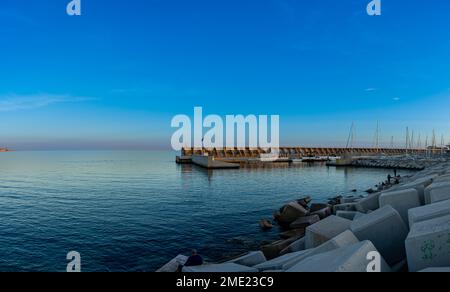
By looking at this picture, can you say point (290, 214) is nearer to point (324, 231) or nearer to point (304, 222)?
point (304, 222)

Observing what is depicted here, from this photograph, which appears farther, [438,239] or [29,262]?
[29,262]

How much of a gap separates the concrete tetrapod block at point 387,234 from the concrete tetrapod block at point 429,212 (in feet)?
1.66

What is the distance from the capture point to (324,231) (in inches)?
413

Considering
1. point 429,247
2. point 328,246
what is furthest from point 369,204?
point 429,247

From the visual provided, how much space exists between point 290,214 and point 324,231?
32.4 feet

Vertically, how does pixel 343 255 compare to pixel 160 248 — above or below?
above

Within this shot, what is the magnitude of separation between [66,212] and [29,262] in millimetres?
10792

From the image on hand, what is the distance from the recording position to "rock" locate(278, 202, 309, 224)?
65.7ft

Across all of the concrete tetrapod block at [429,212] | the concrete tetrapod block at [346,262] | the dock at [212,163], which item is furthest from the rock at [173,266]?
the dock at [212,163]

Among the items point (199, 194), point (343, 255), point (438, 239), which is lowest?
point (199, 194)

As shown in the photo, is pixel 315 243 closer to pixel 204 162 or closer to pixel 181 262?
pixel 181 262

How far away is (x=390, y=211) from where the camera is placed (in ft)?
28.6
